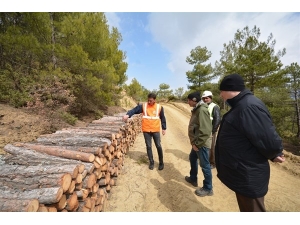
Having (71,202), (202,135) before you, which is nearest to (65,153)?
(71,202)

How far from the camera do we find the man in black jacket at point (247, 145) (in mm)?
1645

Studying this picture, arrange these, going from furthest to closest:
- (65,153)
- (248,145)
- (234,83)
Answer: (65,153) < (234,83) < (248,145)

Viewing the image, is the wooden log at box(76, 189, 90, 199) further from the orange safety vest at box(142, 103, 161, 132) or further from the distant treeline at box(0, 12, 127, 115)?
the distant treeline at box(0, 12, 127, 115)

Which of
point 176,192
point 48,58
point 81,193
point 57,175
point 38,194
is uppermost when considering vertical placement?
point 48,58

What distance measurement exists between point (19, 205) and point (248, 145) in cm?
259

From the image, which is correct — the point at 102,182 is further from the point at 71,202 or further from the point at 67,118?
the point at 67,118

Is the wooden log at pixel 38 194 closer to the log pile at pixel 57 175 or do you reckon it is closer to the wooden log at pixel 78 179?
the log pile at pixel 57 175

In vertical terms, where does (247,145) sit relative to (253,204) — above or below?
above

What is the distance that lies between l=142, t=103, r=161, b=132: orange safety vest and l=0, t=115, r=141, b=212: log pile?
1.01 meters

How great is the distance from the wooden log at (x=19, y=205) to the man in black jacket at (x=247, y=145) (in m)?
2.27

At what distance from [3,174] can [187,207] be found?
3119mm

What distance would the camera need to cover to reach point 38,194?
1.84m

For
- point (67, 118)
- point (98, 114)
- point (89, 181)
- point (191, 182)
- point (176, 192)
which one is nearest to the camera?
point (89, 181)

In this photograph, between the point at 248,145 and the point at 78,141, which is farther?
the point at 78,141
